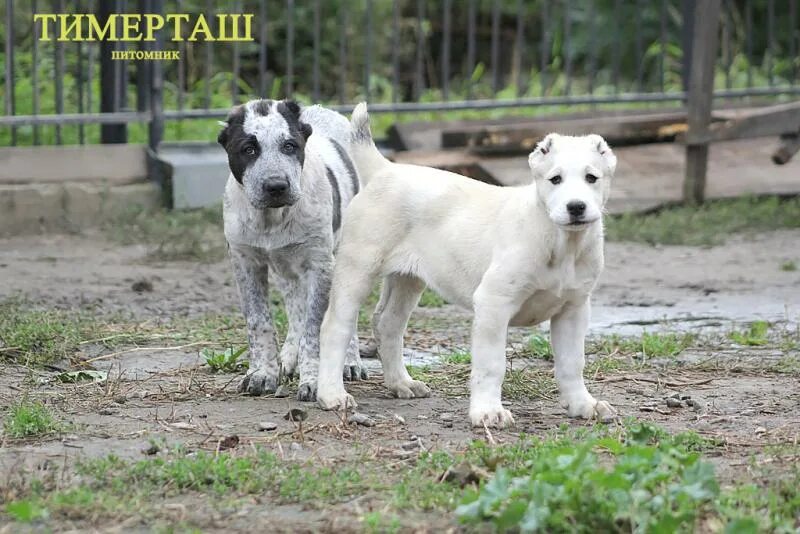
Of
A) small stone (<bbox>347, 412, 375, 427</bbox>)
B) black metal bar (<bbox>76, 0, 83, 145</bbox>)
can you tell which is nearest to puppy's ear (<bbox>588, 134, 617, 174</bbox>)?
small stone (<bbox>347, 412, 375, 427</bbox>)

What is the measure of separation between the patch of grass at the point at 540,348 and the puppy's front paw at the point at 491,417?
1.61m

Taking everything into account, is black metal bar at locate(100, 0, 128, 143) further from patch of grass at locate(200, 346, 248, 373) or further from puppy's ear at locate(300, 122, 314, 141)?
puppy's ear at locate(300, 122, 314, 141)

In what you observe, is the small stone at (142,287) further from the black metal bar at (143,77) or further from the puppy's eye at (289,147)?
the black metal bar at (143,77)

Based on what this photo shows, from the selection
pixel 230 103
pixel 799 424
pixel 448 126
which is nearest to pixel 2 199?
pixel 230 103

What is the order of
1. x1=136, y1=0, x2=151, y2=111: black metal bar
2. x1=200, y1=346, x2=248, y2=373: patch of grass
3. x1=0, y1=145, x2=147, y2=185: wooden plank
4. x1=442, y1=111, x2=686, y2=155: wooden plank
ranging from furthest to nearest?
1. x1=442, y1=111, x2=686, y2=155: wooden plank
2. x1=136, y1=0, x2=151, y2=111: black metal bar
3. x1=0, y1=145, x2=147, y2=185: wooden plank
4. x1=200, y1=346, x2=248, y2=373: patch of grass

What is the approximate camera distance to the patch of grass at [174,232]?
31.1 feet

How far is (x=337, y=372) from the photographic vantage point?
5566 millimetres

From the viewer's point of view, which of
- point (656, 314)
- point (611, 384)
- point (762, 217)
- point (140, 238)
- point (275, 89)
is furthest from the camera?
point (275, 89)

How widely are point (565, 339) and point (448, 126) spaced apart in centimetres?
698

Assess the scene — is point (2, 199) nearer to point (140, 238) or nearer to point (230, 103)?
point (140, 238)

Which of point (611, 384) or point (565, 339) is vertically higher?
point (565, 339)

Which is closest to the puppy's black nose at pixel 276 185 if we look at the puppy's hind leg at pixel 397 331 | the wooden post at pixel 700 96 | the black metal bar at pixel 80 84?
the puppy's hind leg at pixel 397 331

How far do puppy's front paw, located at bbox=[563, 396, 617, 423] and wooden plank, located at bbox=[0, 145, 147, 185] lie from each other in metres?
6.48

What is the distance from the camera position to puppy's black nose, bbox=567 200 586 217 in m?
4.82
